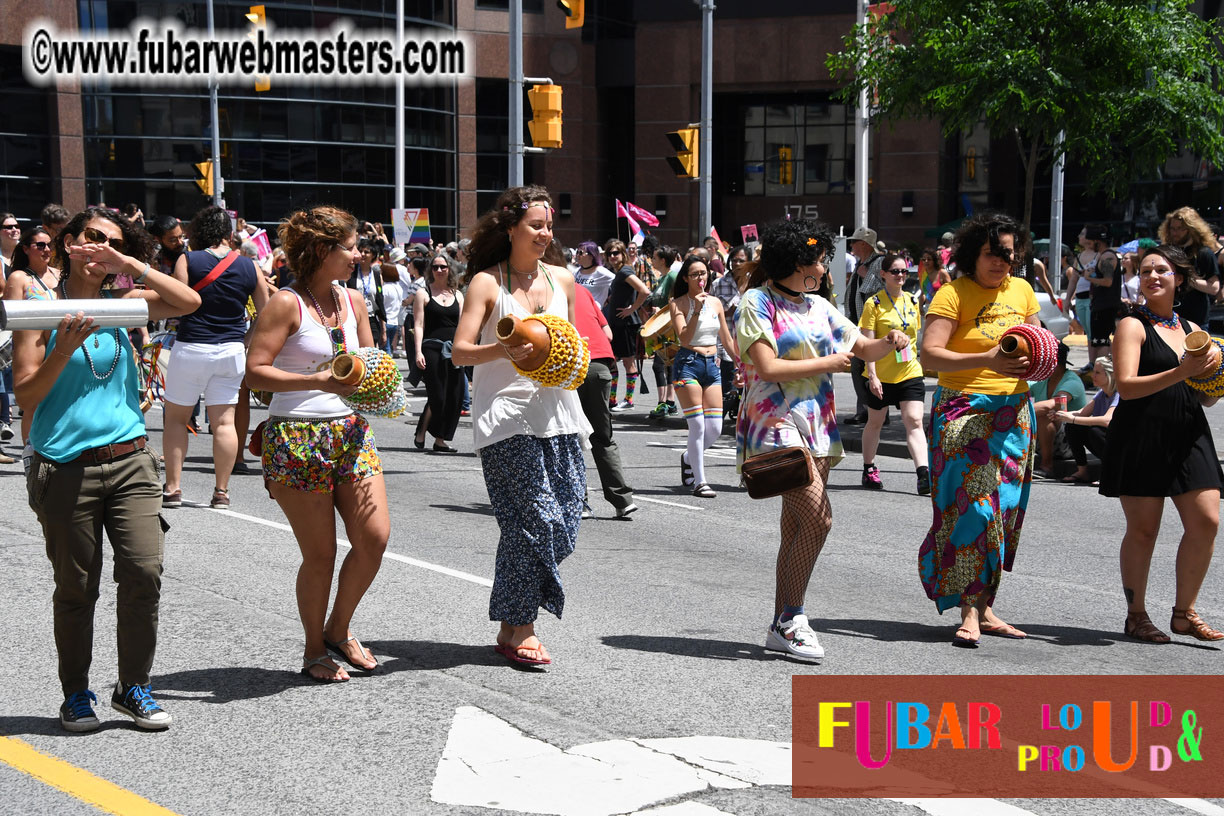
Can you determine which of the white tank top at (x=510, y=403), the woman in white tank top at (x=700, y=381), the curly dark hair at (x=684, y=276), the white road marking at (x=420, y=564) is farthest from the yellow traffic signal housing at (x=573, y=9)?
the white tank top at (x=510, y=403)

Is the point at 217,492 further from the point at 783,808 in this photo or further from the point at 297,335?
the point at 783,808

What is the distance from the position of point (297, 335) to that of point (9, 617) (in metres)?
2.36

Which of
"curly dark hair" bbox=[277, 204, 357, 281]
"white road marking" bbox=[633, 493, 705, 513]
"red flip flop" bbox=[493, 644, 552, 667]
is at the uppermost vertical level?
"curly dark hair" bbox=[277, 204, 357, 281]

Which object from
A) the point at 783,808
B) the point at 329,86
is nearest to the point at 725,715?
the point at 783,808

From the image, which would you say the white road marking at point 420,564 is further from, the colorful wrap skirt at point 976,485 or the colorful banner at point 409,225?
the colorful banner at point 409,225

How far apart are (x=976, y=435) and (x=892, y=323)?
16.4ft

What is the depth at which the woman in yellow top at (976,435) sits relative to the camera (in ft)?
20.9

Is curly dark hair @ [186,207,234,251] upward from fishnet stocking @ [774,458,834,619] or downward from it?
upward

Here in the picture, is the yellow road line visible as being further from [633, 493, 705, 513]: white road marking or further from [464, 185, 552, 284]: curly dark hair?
[633, 493, 705, 513]: white road marking

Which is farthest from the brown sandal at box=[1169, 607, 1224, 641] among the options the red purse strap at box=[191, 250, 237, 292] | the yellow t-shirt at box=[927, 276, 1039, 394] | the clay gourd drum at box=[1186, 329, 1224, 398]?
the red purse strap at box=[191, 250, 237, 292]

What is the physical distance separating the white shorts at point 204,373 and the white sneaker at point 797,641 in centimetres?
509

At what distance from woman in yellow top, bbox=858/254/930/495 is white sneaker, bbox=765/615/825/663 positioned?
528 centimetres

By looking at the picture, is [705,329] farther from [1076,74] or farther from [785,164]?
[785,164]

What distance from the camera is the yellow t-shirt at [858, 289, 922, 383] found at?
11297mm
